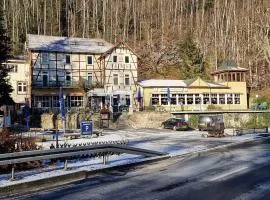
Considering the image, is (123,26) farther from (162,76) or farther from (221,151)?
(221,151)

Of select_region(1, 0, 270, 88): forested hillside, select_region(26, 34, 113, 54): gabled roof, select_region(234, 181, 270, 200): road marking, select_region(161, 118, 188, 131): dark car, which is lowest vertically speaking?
select_region(234, 181, 270, 200): road marking

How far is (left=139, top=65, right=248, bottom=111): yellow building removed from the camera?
54.8 metres

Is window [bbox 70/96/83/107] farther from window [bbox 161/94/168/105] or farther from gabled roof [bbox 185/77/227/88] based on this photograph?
gabled roof [bbox 185/77/227/88]

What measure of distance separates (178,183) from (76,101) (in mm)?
46203

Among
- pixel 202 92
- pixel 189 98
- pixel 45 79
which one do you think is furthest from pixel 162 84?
pixel 45 79

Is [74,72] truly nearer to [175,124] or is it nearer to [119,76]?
[119,76]

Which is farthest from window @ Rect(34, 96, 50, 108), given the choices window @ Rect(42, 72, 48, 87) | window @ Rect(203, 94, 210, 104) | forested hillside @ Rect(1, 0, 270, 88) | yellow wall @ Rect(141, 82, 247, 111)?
forested hillside @ Rect(1, 0, 270, 88)

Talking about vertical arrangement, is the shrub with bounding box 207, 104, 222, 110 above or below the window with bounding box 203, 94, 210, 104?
below

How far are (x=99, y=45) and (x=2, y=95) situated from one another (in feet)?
80.6

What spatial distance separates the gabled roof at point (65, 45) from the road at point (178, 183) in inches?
1716

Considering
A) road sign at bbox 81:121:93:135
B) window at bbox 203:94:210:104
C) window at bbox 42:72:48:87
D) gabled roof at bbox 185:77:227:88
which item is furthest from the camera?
window at bbox 203:94:210:104

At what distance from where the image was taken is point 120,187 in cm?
1057

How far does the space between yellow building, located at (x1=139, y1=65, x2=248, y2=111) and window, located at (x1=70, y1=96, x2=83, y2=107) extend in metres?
8.74

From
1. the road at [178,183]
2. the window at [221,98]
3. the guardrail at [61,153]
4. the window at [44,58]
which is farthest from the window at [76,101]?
the road at [178,183]
